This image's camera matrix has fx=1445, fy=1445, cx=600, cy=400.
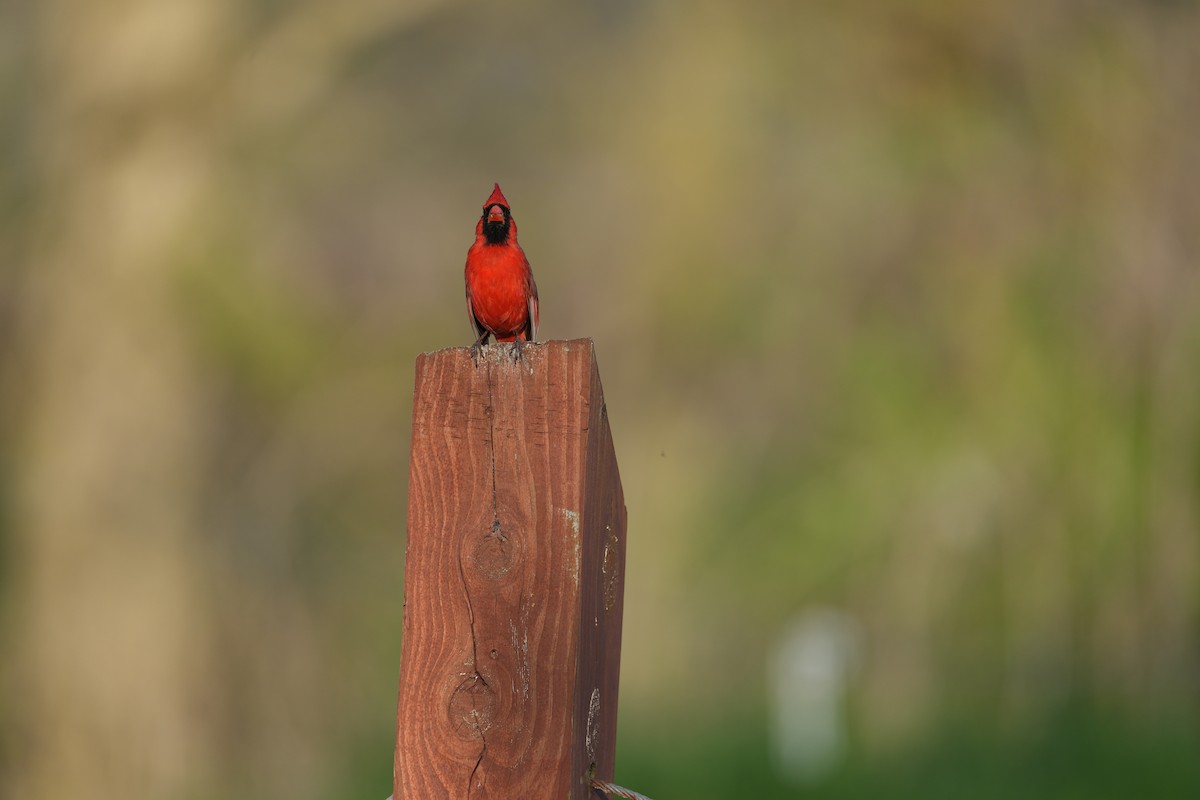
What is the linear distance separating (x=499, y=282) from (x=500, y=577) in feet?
6.96

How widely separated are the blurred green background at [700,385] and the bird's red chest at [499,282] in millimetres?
4599

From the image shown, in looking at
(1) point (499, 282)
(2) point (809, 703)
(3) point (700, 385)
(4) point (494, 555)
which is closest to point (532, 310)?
(1) point (499, 282)

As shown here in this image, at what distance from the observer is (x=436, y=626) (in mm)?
1902

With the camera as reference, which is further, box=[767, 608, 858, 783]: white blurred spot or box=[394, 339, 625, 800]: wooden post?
box=[767, 608, 858, 783]: white blurred spot

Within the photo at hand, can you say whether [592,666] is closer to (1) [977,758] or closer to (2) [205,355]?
(1) [977,758]

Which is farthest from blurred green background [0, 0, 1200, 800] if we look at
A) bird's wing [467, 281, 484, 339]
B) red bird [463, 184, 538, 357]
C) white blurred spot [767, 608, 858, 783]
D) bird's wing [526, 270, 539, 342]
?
red bird [463, 184, 538, 357]

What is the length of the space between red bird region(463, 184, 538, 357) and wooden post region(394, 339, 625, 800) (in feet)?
6.43

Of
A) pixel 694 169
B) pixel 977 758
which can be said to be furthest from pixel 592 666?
pixel 694 169

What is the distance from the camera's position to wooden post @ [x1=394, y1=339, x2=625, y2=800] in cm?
186

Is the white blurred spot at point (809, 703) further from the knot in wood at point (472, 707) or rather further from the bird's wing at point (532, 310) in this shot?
the knot in wood at point (472, 707)

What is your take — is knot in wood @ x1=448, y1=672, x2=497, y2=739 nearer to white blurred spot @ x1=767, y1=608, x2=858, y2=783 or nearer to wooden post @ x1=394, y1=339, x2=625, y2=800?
wooden post @ x1=394, y1=339, x2=625, y2=800

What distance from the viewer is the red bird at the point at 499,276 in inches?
155

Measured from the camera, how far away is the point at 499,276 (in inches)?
155

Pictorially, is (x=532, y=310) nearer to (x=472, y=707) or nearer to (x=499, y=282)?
(x=499, y=282)
